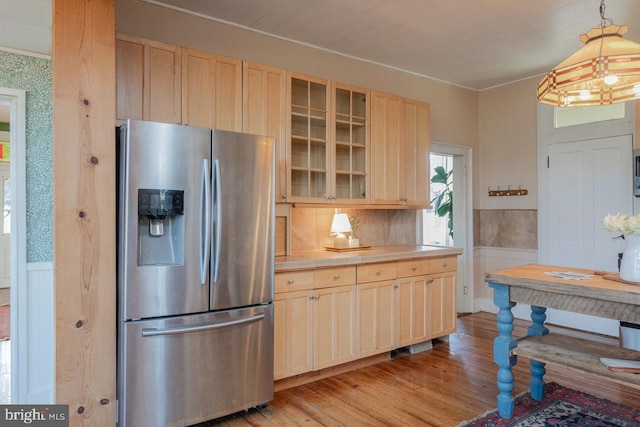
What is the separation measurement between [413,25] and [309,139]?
128 cm

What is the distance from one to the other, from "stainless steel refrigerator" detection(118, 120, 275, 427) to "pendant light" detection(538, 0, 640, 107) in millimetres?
1741

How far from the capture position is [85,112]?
2137mm

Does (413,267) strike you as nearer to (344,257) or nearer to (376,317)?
(376,317)

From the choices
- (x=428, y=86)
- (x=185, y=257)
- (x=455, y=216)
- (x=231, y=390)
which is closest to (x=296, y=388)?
(x=231, y=390)

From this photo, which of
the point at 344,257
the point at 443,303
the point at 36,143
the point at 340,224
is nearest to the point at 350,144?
the point at 340,224

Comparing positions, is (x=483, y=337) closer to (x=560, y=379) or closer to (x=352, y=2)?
(x=560, y=379)

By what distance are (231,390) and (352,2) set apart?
2.78 meters

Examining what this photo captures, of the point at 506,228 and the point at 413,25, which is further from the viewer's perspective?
the point at 506,228

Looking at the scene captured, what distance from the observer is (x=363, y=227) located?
4.15m

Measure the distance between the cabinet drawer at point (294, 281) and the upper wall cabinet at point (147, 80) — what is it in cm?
128

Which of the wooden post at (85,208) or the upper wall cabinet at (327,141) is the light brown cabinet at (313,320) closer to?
the upper wall cabinet at (327,141)

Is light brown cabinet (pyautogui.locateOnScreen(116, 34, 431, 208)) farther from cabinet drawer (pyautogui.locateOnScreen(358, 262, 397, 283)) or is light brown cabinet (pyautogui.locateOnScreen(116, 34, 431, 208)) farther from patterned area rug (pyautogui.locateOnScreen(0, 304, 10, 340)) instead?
patterned area rug (pyautogui.locateOnScreen(0, 304, 10, 340))

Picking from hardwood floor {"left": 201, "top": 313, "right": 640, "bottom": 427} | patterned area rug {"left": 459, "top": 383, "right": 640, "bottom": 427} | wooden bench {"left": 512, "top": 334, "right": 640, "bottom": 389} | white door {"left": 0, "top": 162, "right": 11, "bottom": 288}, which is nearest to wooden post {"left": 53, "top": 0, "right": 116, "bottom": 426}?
hardwood floor {"left": 201, "top": 313, "right": 640, "bottom": 427}

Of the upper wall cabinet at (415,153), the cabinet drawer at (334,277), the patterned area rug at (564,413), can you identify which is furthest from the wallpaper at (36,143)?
the patterned area rug at (564,413)
